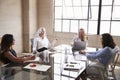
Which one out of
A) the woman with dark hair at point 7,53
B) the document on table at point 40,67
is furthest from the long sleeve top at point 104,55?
the woman with dark hair at point 7,53

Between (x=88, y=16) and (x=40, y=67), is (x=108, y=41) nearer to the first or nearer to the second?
(x=40, y=67)

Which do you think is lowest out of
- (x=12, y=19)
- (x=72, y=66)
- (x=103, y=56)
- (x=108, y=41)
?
(x=72, y=66)

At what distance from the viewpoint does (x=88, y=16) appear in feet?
17.1

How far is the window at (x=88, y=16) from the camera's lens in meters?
4.96

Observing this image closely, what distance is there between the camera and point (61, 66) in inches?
99.8

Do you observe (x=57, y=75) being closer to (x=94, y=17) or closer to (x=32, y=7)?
(x=94, y=17)

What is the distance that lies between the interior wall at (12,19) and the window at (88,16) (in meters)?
1.27

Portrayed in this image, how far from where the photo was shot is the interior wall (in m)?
4.73

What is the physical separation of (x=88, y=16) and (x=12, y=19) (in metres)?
2.41

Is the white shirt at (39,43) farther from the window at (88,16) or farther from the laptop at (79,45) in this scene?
the window at (88,16)

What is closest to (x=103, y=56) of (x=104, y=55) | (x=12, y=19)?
(x=104, y=55)

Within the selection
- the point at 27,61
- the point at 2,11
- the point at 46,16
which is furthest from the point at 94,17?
the point at 27,61

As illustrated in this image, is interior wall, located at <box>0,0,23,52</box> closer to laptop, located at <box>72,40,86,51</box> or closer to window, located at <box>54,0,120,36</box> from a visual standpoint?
window, located at <box>54,0,120,36</box>

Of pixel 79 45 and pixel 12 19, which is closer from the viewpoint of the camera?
pixel 79 45
